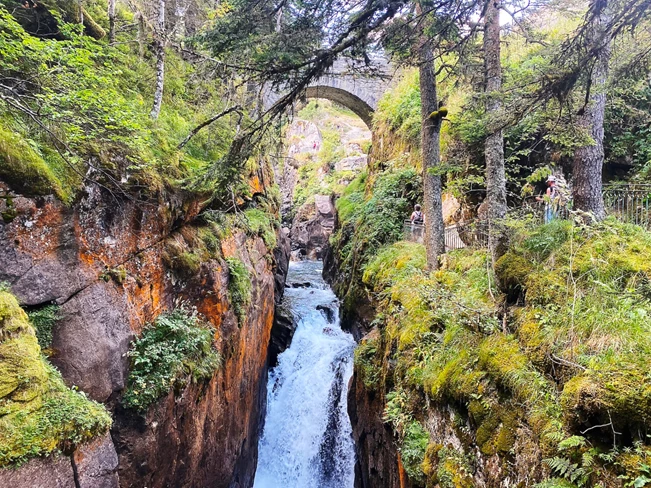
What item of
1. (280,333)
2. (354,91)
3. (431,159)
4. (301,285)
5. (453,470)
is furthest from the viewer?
(354,91)

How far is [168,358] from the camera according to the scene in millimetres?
5492

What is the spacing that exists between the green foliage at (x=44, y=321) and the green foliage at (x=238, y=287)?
344cm

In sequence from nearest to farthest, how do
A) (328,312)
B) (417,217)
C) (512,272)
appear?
(512,272), (417,217), (328,312)

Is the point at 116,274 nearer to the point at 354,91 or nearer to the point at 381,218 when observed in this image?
the point at 381,218

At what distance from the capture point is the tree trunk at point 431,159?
8.09 meters

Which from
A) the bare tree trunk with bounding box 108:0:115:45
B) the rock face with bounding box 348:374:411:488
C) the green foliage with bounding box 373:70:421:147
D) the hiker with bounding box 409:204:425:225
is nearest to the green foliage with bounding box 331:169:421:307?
the hiker with bounding box 409:204:425:225

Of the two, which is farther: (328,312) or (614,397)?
(328,312)

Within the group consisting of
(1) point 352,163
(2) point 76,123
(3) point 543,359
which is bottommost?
(3) point 543,359

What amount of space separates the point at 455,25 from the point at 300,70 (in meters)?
1.97

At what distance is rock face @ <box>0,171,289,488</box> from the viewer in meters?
4.19

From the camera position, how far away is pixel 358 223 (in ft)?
49.7

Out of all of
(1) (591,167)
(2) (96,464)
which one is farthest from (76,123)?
(1) (591,167)

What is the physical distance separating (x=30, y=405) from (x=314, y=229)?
88.0 ft

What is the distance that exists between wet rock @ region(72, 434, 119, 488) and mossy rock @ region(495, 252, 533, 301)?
525 centimetres
